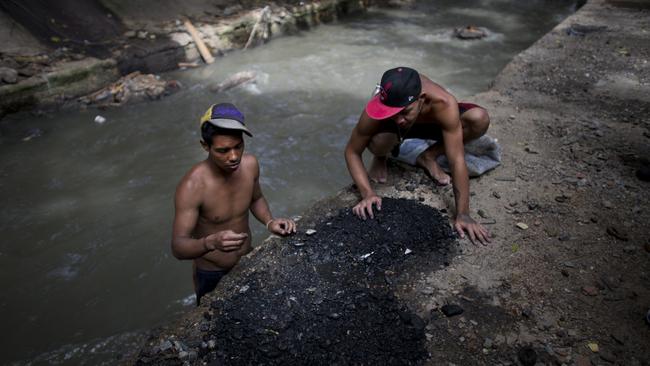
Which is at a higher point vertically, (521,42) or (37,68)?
(37,68)

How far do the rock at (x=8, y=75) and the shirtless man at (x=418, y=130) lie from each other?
235 inches

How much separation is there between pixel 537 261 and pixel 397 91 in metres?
1.42

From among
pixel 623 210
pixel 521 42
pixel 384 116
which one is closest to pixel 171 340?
pixel 384 116

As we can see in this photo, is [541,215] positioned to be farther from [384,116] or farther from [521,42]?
[521,42]

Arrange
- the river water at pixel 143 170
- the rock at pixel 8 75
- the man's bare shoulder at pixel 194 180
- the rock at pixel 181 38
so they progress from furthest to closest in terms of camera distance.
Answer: the rock at pixel 181 38 → the rock at pixel 8 75 → the river water at pixel 143 170 → the man's bare shoulder at pixel 194 180

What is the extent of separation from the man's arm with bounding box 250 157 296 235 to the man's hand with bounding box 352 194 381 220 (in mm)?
480

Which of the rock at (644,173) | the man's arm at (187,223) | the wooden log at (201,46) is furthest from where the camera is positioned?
the wooden log at (201,46)

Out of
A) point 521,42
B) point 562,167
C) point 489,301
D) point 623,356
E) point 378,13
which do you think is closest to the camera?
point 623,356

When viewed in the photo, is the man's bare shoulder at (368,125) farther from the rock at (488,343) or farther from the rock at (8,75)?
the rock at (8,75)

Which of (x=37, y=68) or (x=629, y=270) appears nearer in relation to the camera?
(x=629, y=270)

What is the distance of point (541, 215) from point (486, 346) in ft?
4.46

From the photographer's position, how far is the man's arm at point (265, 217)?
2.88 metres

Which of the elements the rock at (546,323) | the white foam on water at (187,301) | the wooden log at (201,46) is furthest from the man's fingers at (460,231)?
the wooden log at (201,46)

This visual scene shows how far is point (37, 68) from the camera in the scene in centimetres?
677
